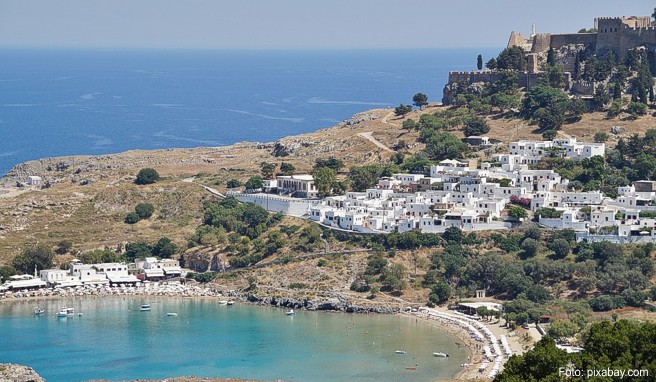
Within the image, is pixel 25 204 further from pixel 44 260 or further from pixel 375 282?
pixel 375 282

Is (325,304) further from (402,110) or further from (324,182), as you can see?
(402,110)

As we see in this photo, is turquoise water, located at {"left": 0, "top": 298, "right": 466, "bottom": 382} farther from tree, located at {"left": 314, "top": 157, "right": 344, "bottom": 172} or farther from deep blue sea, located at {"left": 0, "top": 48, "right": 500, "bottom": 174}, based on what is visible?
deep blue sea, located at {"left": 0, "top": 48, "right": 500, "bottom": 174}

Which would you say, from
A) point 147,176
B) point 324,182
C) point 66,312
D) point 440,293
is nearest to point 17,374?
point 66,312

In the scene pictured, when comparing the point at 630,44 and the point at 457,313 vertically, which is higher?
the point at 630,44

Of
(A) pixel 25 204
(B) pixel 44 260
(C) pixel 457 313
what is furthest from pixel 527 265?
(A) pixel 25 204

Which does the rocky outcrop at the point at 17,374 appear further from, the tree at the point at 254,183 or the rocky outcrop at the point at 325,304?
the tree at the point at 254,183

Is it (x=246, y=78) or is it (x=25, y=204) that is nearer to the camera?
(x=25, y=204)

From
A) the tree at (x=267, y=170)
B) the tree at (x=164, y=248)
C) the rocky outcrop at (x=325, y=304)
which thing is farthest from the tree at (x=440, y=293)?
the tree at (x=267, y=170)
